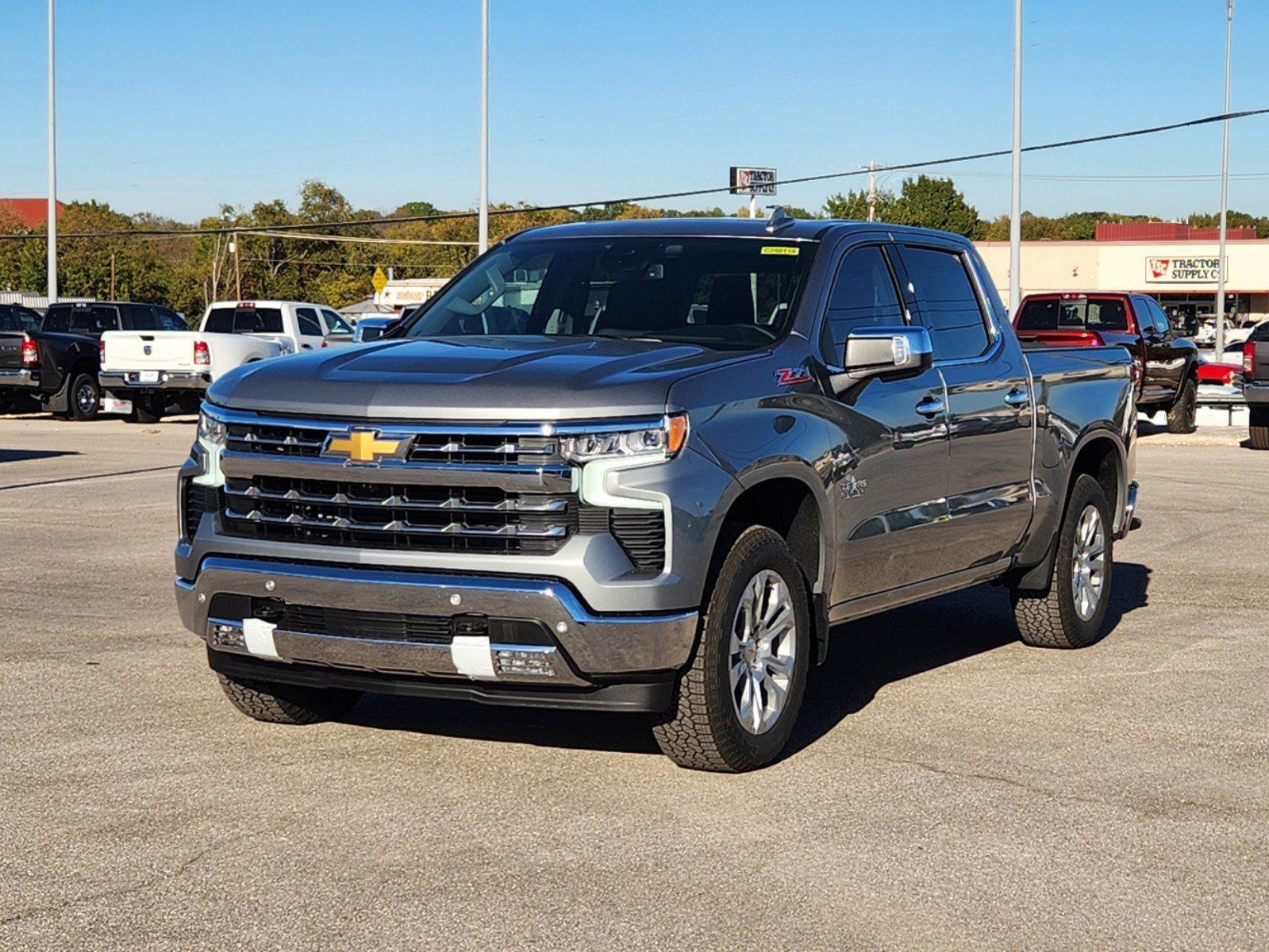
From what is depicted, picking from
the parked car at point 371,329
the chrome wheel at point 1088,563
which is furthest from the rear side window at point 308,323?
the chrome wheel at point 1088,563

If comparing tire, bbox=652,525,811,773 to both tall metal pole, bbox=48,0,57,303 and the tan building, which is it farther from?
the tan building

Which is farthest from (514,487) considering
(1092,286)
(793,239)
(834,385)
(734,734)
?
(1092,286)

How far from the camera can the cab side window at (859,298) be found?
23.3 feet

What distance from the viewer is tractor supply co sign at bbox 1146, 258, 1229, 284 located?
9600cm

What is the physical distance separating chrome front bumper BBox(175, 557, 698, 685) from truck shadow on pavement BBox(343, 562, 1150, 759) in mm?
971

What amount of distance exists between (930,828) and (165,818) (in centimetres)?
243

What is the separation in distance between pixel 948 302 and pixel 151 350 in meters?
21.2

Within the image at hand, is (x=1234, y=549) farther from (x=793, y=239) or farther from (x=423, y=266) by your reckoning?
(x=423, y=266)

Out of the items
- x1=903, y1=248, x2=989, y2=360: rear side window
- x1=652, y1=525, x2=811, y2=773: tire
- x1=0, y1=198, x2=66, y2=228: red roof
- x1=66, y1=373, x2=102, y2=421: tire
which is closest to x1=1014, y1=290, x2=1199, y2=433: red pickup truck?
x1=66, y1=373, x2=102, y2=421: tire

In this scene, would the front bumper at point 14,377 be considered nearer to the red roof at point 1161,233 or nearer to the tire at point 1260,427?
the tire at point 1260,427

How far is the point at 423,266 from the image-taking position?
143 meters

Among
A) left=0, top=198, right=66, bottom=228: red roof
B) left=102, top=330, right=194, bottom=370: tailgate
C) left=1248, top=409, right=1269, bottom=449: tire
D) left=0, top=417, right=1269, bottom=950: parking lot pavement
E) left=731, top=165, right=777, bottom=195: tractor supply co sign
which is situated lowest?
left=0, top=417, right=1269, bottom=950: parking lot pavement

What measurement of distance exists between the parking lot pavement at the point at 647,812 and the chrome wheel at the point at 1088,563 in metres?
0.26

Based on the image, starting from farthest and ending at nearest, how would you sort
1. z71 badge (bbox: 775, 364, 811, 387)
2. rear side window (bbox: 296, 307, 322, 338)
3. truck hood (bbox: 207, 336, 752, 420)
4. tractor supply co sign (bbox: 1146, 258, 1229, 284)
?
tractor supply co sign (bbox: 1146, 258, 1229, 284) < rear side window (bbox: 296, 307, 322, 338) < z71 badge (bbox: 775, 364, 811, 387) < truck hood (bbox: 207, 336, 752, 420)
